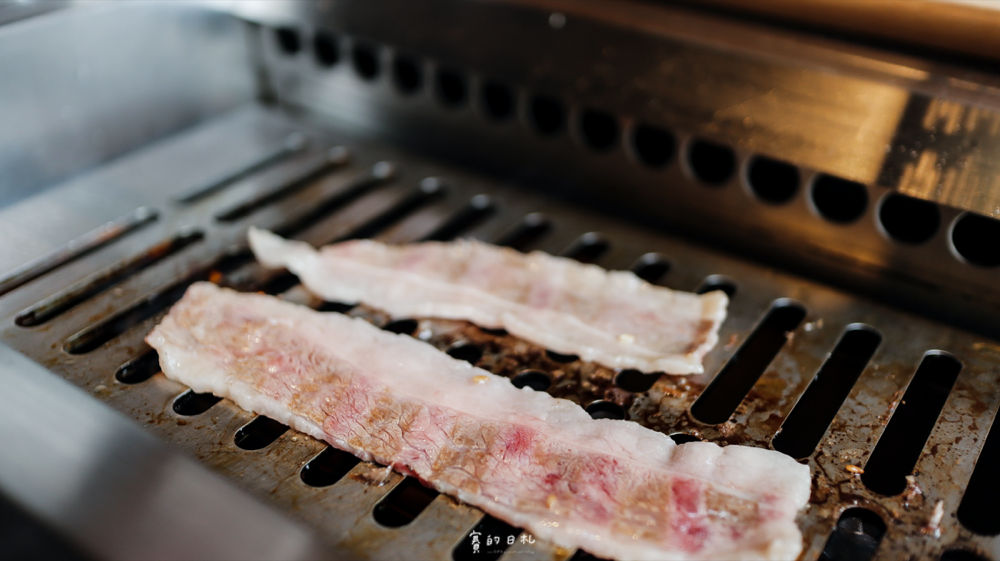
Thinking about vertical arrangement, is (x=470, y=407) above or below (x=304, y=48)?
below

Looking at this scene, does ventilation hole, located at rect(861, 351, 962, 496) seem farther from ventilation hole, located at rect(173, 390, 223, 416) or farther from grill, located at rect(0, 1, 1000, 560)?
ventilation hole, located at rect(173, 390, 223, 416)

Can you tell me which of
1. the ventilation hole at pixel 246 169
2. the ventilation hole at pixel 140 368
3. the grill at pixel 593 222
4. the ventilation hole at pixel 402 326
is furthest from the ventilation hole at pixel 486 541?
the ventilation hole at pixel 246 169

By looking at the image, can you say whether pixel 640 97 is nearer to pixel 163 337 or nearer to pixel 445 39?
pixel 445 39

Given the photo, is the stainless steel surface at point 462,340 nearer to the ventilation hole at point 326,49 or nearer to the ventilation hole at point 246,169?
the ventilation hole at point 246,169

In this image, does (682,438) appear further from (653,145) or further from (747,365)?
(653,145)

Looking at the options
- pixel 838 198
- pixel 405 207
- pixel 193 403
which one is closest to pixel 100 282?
pixel 193 403

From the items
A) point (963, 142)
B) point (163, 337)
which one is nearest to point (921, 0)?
point (963, 142)
